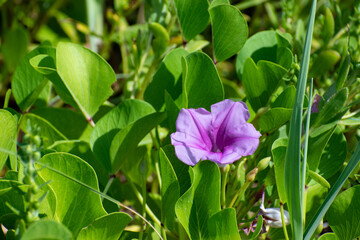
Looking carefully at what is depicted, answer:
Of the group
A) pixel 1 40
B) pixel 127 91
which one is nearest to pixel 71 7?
pixel 1 40

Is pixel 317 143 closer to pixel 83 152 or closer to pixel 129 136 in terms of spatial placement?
pixel 129 136

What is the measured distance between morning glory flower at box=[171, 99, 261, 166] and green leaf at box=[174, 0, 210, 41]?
26 cm

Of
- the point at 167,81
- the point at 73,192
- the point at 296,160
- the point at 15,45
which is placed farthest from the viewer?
the point at 15,45

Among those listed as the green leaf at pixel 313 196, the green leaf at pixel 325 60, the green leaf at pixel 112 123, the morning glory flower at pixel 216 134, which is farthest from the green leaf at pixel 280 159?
the green leaf at pixel 325 60

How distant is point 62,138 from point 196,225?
410 mm

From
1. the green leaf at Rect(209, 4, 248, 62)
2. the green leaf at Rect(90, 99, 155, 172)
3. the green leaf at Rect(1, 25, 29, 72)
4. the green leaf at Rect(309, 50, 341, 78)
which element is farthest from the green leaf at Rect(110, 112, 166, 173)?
the green leaf at Rect(1, 25, 29, 72)

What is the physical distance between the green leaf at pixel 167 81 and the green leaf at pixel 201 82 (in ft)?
0.19

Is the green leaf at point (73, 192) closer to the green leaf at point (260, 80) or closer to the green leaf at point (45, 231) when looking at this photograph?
the green leaf at point (45, 231)

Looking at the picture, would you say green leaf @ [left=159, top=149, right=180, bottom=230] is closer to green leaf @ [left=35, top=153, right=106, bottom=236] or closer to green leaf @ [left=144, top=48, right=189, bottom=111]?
green leaf @ [left=35, top=153, right=106, bottom=236]

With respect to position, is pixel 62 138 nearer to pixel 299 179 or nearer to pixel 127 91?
pixel 127 91

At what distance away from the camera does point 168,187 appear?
2.80ft

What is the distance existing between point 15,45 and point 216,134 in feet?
3.46

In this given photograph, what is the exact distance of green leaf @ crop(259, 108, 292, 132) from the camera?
92 cm

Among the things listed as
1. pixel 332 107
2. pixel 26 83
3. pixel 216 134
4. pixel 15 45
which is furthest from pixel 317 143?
pixel 15 45
